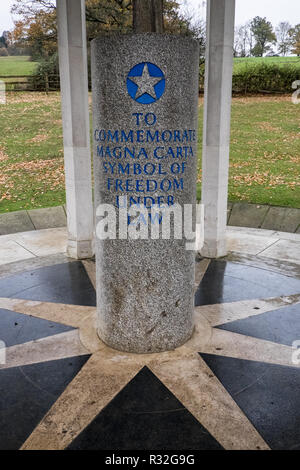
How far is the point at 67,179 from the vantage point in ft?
30.1

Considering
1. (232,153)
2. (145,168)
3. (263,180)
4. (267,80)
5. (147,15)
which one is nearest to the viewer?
(145,168)

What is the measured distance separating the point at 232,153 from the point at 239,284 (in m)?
13.9

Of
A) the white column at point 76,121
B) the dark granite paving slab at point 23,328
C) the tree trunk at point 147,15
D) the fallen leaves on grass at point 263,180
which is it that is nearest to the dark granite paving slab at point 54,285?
the dark granite paving slab at point 23,328

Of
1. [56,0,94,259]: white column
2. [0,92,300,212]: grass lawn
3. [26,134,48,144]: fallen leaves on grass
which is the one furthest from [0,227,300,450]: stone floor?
[26,134,48,144]: fallen leaves on grass

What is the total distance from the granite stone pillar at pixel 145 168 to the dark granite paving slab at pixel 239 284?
1662mm

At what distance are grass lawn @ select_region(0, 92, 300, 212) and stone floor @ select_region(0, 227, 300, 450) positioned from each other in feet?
21.8

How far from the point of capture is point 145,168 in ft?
16.7

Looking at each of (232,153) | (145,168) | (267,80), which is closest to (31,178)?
(232,153)

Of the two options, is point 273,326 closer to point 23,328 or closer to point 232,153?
point 23,328

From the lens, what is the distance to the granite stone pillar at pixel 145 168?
490 cm

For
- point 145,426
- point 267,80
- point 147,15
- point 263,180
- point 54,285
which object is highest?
point 267,80

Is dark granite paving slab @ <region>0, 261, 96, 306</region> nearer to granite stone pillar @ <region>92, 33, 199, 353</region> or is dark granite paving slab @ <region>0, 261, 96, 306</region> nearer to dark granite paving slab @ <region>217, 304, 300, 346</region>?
granite stone pillar @ <region>92, 33, 199, 353</region>

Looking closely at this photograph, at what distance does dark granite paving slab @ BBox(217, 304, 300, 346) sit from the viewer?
19.8ft

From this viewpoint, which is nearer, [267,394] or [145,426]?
[145,426]
